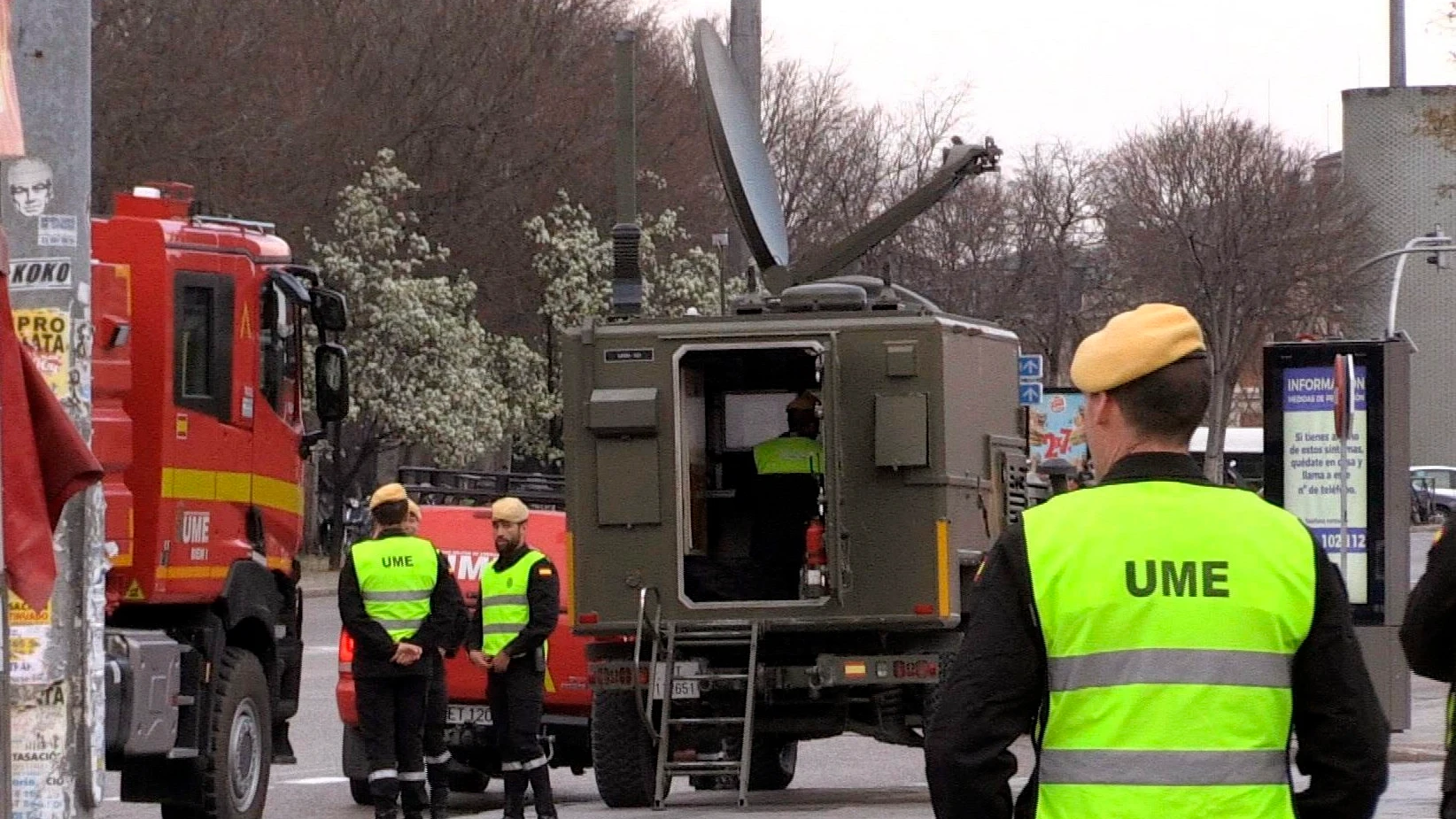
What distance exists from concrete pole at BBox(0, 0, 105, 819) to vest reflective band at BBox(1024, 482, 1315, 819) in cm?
513

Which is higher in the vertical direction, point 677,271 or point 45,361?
point 677,271

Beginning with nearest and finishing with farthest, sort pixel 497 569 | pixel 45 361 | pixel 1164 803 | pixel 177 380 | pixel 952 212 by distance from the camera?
pixel 1164 803, pixel 45 361, pixel 177 380, pixel 497 569, pixel 952 212

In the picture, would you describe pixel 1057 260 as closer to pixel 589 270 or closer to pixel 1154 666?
pixel 589 270

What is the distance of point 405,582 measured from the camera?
12.8 metres

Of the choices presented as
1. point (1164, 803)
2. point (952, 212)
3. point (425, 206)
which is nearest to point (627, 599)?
point (1164, 803)

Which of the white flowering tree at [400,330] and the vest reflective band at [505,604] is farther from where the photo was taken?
the white flowering tree at [400,330]

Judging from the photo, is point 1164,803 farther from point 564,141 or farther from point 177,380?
point 564,141

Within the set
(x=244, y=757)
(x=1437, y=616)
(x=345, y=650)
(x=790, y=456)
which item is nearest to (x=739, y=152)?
(x=790, y=456)

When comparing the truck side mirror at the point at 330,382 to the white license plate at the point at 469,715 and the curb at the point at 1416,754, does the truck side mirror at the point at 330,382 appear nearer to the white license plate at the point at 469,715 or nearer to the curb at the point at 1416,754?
the white license plate at the point at 469,715

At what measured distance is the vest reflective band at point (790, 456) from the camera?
14.5 meters

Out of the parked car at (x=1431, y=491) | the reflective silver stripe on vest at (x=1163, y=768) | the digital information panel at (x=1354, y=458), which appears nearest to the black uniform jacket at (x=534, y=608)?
the digital information panel at (x=1354, y=458)

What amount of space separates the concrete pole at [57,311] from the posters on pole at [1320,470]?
32.4 ft

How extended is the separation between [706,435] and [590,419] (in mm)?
1412

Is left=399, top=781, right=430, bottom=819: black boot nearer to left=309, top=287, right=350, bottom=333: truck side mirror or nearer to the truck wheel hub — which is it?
the truck wheel hub
